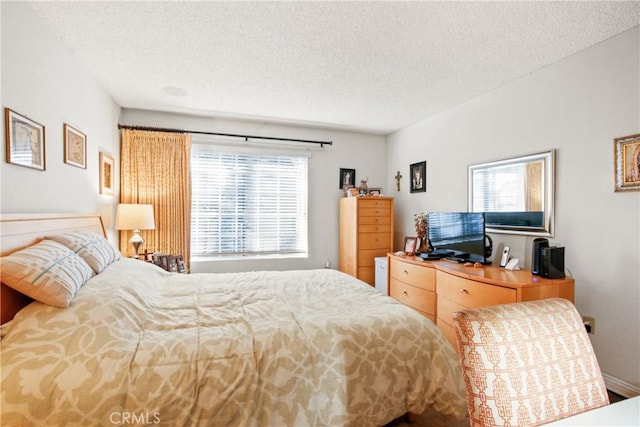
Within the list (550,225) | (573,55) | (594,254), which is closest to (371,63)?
(573,55)

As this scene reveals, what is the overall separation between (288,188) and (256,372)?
3.27m

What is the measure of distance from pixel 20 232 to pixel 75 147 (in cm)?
Answer: 104

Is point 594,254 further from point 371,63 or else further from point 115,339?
point 115,339

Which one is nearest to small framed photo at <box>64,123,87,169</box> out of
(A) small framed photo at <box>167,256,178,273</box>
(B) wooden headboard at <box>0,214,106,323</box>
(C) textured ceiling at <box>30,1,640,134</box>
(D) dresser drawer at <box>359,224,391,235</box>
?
(B) wooden headboard at <box>0,214,106,323</box>

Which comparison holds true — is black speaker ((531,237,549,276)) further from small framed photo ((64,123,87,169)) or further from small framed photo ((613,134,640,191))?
small framed photo ((64,123,87,169))

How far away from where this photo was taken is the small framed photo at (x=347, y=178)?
4.53 meters

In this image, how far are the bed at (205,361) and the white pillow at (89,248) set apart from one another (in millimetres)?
29

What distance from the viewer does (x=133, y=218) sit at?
305 centimetres

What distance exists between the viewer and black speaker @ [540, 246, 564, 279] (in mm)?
2165

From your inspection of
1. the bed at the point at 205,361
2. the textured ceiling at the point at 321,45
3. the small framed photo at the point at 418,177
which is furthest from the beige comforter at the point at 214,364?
the small framed photo at the point at 418,177

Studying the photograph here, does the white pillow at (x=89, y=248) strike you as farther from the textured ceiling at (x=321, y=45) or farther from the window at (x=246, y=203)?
the window at (x=246, y=203)

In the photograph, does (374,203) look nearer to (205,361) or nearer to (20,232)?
(205,361)

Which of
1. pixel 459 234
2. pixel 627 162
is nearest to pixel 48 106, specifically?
pixel 459 234

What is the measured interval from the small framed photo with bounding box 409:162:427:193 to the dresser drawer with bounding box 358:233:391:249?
0.78 m
